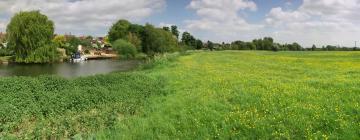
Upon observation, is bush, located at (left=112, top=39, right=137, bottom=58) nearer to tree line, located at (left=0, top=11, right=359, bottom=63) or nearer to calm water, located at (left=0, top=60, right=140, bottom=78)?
tree line, located at (left=0, top=11, right=359, bottom=63)

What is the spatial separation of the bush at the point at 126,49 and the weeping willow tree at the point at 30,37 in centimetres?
3467

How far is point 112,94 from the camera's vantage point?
17.5 meters

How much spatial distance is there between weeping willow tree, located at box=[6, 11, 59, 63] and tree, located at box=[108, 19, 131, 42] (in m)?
54.2

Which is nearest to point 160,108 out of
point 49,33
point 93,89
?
point 93,89

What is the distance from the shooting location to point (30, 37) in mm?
71688

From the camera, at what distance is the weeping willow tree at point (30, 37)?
2805 inches

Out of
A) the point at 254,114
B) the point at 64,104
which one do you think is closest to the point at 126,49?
the point at 64,104

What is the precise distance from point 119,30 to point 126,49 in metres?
24.9

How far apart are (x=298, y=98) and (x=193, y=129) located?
4342 millimetres

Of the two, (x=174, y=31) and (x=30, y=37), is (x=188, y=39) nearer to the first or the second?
(x=174, y=31)

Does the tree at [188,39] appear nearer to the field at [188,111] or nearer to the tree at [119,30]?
the tree at [119,30]

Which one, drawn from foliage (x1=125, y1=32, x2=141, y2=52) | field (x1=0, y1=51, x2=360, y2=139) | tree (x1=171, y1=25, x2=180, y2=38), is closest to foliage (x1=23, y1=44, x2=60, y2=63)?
foliage (x1=125, y1=32, x2=141, y2=52)

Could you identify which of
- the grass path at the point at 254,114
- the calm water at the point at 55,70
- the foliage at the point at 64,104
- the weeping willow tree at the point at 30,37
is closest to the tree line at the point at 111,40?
the weeping willow tree at the point at 30,37

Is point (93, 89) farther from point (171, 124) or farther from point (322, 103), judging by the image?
point (322, 103)
